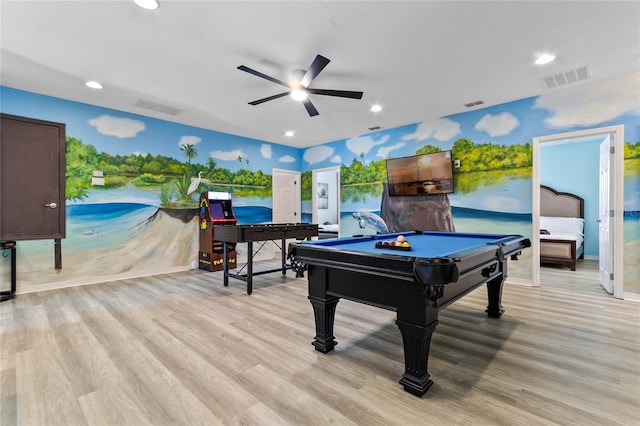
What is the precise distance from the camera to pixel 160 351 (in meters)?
2.28

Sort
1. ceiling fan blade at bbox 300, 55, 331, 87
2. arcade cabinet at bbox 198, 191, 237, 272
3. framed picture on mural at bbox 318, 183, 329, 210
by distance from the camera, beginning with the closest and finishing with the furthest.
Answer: ceiling fan blade at bbox 300, 55, 331, 87
arcade cabinet at bbox 198, 191, 237, 272
framed picture on mural at bbox 318, 183, 329, 210

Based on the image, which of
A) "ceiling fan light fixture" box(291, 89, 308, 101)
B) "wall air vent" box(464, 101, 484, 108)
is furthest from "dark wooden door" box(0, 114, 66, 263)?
"wall air vent" box(464, 101, 484, 108)

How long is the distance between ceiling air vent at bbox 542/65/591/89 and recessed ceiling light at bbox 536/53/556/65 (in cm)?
46

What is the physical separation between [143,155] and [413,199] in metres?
5.04

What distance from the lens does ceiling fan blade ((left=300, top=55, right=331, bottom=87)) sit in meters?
2.62

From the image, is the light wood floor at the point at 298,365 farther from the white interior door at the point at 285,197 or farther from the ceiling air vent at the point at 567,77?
the white interior door at the point at 285,197

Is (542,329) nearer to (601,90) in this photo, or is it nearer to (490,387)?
(490,387)

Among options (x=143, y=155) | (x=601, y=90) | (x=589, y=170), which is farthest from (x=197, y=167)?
(x=589, y=170)

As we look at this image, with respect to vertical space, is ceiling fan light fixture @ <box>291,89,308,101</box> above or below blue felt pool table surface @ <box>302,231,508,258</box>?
above

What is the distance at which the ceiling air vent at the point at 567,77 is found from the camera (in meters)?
3.47

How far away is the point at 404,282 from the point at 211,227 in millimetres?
4386

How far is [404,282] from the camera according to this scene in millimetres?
1776

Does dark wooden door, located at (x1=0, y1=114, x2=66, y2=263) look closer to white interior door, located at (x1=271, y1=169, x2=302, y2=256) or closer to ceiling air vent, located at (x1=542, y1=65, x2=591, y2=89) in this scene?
white interior door, located at (x1=271, y1=169, x2=302, y2=256)

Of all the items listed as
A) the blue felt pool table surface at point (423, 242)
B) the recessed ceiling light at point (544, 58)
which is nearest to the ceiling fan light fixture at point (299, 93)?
the blue felt pool table surface at point (423, 242)
